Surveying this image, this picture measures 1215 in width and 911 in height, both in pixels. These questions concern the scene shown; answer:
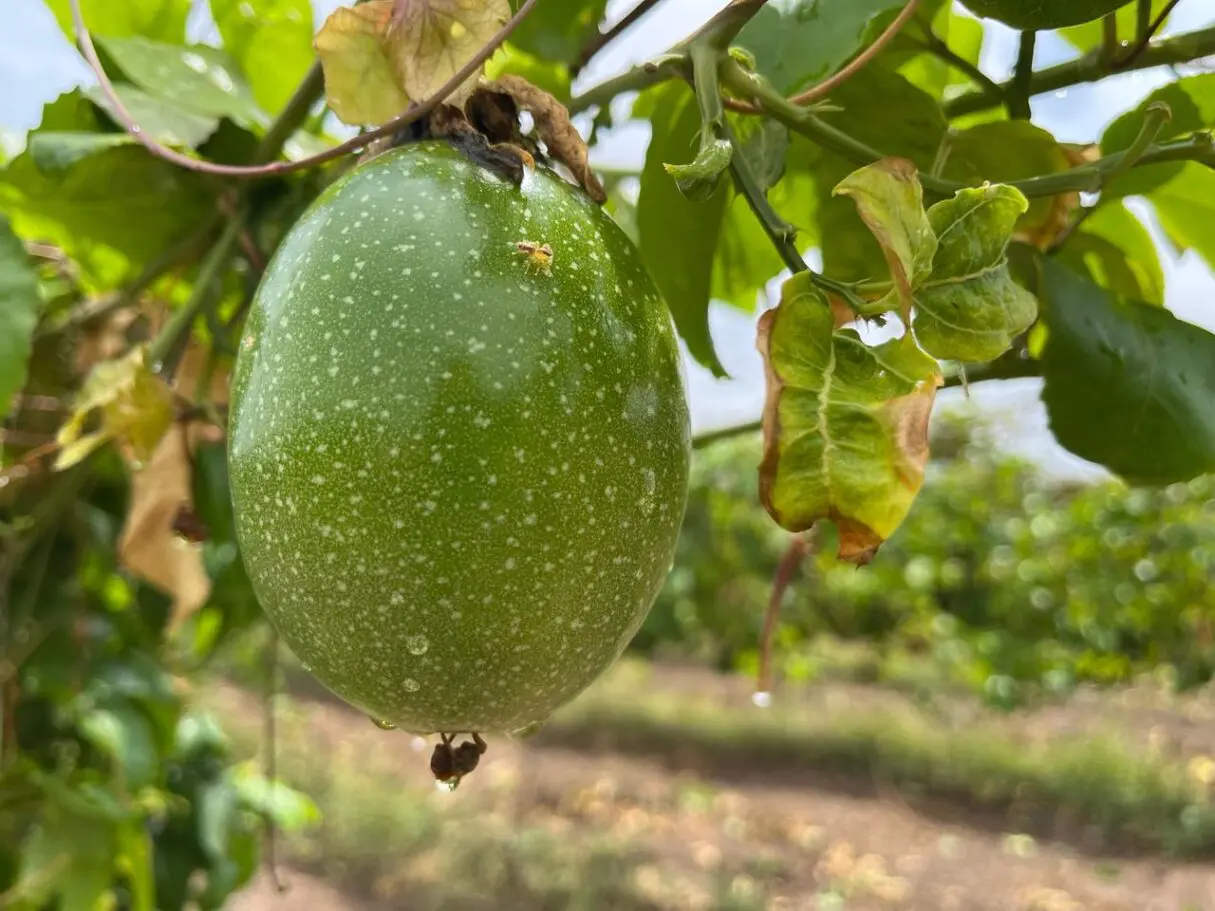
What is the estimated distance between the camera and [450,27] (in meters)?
0.41

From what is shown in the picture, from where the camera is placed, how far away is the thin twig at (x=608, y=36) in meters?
0.55

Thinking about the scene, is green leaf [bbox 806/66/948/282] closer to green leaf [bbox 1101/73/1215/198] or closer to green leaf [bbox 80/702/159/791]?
green leaf [bbox 1101/73/1215/198]

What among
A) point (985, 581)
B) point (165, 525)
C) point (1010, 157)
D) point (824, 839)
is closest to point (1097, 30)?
point (1010, 157)

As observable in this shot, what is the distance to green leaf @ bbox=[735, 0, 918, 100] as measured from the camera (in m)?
0.45

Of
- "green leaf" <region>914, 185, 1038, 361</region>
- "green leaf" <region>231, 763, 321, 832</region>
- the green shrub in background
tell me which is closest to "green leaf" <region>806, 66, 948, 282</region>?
"green leaf" <region>914, 185, 1038, 361</region>

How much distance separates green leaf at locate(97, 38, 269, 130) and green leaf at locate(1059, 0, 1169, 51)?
0.50 metres

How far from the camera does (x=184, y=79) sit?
67 cm

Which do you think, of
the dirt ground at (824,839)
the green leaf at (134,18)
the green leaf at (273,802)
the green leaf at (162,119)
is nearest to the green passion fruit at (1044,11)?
the green leaf at (162,119)

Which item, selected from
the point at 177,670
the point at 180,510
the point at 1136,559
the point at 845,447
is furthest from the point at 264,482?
the point at 1136,559

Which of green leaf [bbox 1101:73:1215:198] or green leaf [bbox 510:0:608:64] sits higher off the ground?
green leaf [bbox 510:0:608:64]

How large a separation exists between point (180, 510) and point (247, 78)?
0.32 meters

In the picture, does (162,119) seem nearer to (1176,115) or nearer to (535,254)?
(535,254)

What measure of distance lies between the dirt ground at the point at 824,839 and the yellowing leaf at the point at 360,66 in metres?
2.59

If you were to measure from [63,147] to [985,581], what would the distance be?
3570mm
